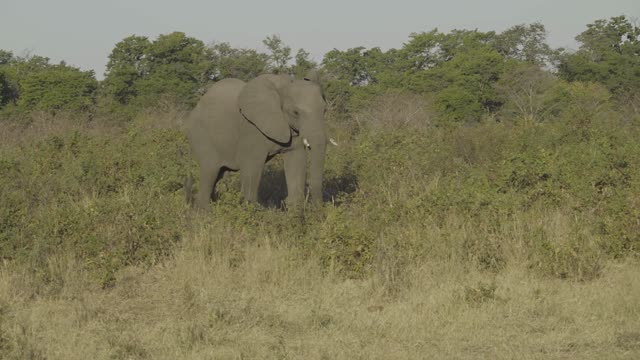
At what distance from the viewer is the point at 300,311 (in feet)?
21.9

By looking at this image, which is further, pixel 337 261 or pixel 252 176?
pixel 252 176

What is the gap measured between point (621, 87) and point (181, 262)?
4295 cm

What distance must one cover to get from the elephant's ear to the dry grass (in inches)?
104

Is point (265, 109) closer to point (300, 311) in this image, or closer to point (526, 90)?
point (300, 311)

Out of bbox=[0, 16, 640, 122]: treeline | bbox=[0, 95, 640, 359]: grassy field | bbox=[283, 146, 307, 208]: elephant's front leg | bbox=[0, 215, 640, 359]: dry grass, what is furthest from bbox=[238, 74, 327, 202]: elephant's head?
bbox=[0, 16, 640, 122]: treeline

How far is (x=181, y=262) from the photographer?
772cm

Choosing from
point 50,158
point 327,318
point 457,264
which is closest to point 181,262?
point 327,318

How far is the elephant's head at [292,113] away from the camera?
10.5m

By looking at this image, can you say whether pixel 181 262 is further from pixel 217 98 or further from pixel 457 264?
pixel 217 98

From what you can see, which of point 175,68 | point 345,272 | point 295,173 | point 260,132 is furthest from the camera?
point 175,68

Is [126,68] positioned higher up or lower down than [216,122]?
higher up

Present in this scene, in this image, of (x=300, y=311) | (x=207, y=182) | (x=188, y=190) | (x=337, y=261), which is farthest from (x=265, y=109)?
(x=300, y=311)

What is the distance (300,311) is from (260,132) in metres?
4.62

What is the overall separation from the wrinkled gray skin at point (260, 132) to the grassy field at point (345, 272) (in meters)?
0.81
